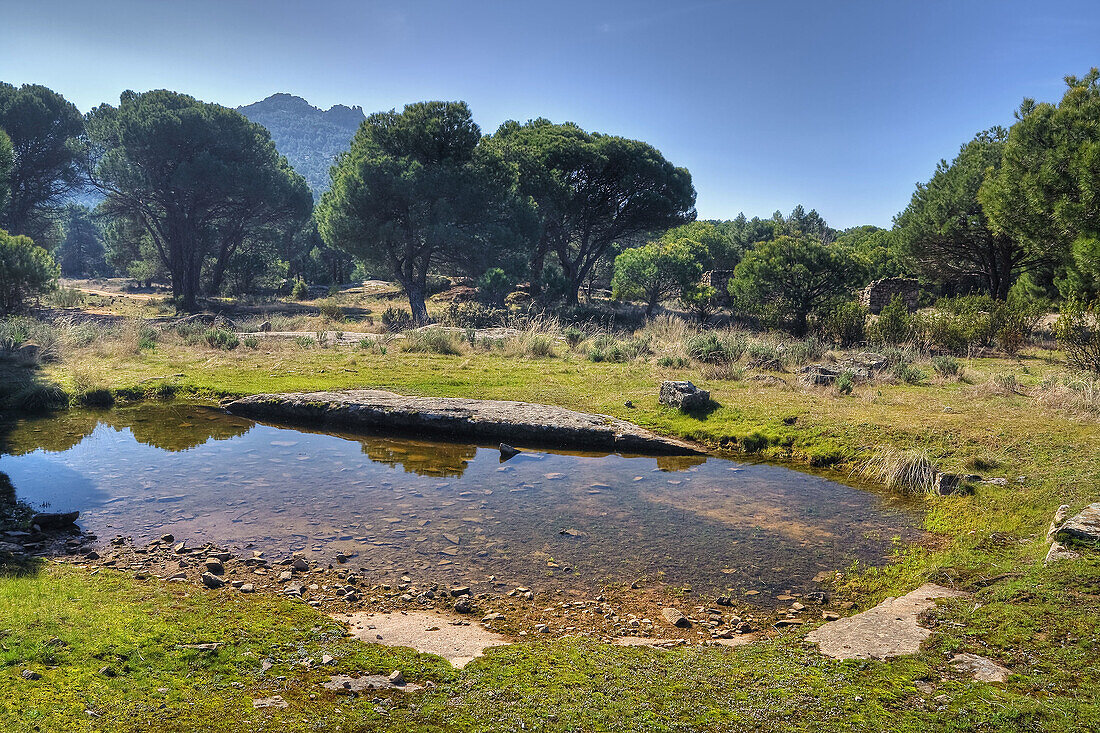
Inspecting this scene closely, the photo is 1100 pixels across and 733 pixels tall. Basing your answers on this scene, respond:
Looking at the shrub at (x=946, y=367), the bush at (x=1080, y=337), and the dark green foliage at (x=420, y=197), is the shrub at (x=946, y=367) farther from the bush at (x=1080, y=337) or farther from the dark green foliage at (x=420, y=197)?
the dark green foliage at (x=420, y=197)

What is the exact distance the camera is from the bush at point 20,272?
19.3m

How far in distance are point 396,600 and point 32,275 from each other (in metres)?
22.1

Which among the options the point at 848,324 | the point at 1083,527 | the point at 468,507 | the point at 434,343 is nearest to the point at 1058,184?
the point at 848,324

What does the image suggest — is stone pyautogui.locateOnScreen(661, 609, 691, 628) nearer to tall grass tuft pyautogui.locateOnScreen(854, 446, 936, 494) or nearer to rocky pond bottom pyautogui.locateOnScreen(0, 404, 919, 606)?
rocky pond bottom pyautogui.locateOnScreen(0, 404, 919, 606)

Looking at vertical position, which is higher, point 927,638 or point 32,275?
point 32,275

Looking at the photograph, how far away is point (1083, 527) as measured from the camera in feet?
16.8

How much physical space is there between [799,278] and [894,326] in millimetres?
3689

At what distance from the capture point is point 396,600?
5.29 m

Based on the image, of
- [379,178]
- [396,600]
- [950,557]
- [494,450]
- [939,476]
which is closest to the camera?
[396,600]

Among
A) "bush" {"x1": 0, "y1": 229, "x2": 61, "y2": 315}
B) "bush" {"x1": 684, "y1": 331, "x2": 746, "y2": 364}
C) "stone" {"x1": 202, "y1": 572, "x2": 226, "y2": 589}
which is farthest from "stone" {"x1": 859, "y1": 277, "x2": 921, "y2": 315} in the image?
"bush" {"x1": 0, "y1": 229, "x2": 61, "y2": 315}

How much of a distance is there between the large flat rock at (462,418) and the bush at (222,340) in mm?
6305

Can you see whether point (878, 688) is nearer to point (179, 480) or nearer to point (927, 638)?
point (927, 638)

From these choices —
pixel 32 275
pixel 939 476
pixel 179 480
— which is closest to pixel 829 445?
pixel 939 476

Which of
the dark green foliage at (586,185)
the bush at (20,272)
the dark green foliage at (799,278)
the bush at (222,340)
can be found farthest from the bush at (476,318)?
the bush at (20,272)
